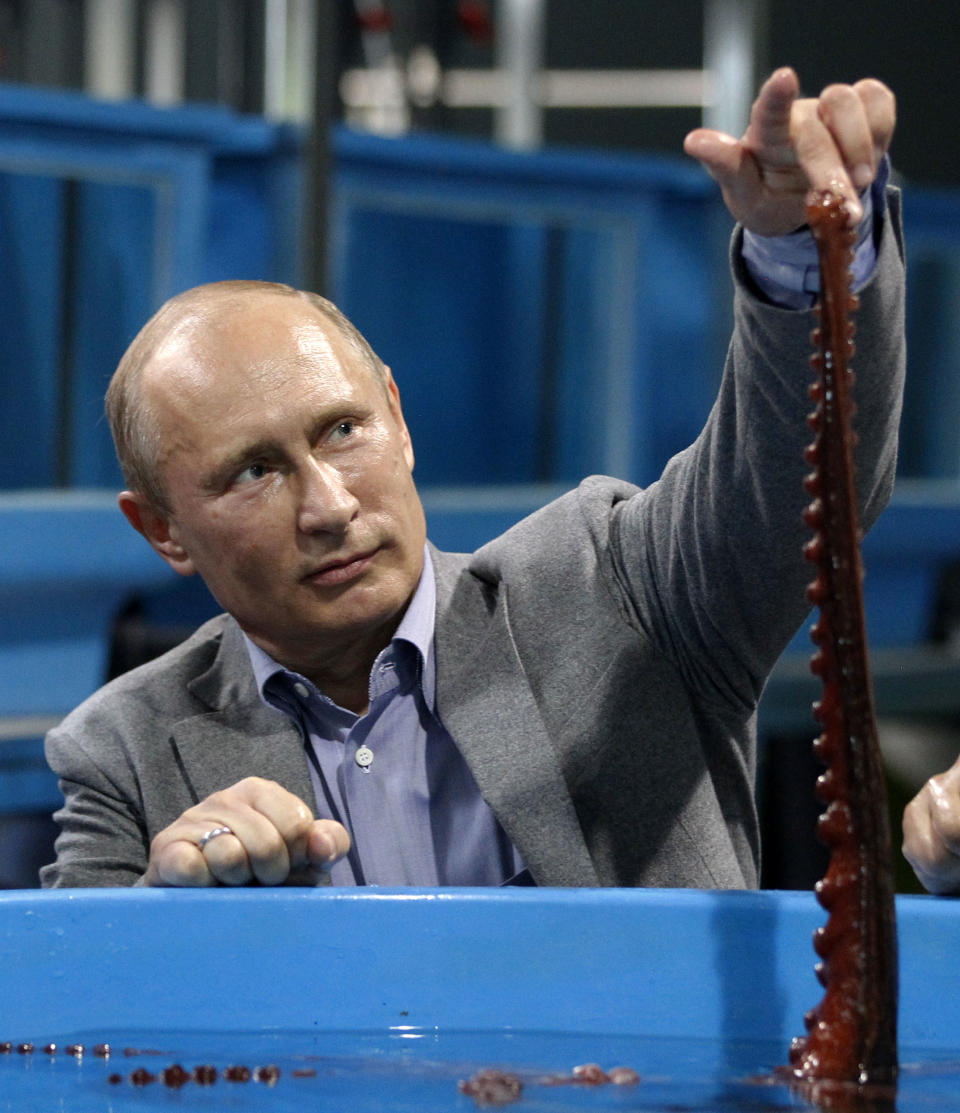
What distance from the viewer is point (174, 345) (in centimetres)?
118

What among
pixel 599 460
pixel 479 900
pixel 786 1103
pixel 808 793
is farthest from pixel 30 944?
pixel 599 460

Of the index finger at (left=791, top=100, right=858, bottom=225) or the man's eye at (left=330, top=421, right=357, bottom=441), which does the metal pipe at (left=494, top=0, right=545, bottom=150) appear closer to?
the man's eye at (left=330, top=421, right=357, bottom=441)

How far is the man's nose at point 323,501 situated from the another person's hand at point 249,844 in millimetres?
223

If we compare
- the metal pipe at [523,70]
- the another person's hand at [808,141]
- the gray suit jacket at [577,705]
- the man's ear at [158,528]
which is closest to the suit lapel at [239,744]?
the gray suit jacket at [577,705]

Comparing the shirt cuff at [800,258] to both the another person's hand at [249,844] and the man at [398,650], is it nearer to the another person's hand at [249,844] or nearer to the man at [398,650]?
the man at [398,650]

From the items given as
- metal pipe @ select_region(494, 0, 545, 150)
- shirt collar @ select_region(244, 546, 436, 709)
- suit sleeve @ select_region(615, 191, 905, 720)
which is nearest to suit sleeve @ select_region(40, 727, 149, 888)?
shirt collar @ select_region(244, 546, 436, 709)

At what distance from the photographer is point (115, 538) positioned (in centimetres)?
231

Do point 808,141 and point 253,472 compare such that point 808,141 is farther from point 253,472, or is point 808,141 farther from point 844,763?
point 253,472

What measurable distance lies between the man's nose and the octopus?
1.48ft

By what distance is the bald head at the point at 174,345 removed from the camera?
1.17 metres

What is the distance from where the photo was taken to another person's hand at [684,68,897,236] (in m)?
0.80

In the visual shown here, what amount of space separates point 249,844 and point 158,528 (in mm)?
433

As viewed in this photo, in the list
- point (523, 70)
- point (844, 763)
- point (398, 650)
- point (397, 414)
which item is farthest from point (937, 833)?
point (523, 70)

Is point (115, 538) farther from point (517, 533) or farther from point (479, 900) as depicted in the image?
point (479, 900)
